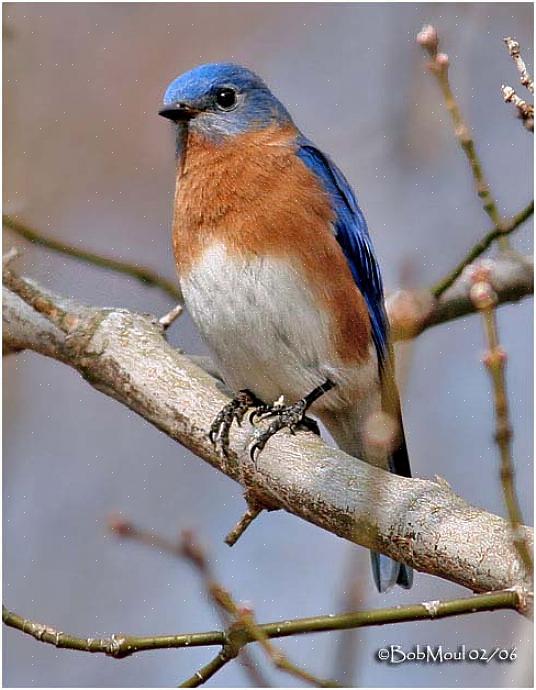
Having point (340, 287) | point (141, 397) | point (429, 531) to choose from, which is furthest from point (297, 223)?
point (429, 531)

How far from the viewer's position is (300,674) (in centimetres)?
206

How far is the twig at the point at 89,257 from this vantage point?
12.6ft

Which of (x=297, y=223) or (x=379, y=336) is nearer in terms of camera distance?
(x=297, y=223)

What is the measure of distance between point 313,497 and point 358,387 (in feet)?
3.40

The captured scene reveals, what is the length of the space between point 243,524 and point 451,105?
1602mm

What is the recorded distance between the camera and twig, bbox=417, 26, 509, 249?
6.54ft

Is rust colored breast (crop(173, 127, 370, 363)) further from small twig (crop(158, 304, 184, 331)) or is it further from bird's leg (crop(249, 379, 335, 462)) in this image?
small twig (crop(158, 304, 184, 331))

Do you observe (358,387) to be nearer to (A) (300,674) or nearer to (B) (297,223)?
(B) (297,223)

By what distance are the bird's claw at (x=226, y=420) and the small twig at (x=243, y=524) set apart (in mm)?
249

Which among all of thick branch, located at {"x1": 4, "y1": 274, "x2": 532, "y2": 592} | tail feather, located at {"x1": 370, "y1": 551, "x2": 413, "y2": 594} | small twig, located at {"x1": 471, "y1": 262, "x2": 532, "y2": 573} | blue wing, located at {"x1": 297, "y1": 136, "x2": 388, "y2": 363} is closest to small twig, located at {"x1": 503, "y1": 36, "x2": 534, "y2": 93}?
small twig, located at {"x1": 471, "y1": 262, "x2": 532, "y2": 573}

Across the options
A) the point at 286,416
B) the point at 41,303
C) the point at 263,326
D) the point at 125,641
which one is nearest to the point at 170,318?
the point at 41,303

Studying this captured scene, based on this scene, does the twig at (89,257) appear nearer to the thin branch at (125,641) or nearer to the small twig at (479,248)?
the small twig at (479,248)

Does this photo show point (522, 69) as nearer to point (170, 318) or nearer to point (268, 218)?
point (268, 218)

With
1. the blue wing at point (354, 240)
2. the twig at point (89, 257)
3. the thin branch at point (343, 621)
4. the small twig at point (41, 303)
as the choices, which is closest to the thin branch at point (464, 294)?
the blue wing at point (354, 240)
